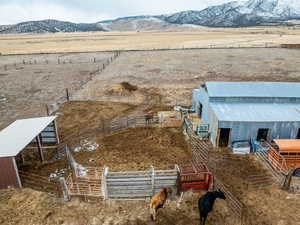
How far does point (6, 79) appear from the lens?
123ft

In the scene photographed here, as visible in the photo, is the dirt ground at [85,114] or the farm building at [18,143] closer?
the farm building at [18,143]

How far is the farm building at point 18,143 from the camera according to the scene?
35.3ft

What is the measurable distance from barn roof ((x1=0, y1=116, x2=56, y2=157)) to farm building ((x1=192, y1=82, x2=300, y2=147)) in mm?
11312

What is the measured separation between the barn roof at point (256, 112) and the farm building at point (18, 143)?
11378 millimetres

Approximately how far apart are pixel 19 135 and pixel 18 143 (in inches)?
46.1

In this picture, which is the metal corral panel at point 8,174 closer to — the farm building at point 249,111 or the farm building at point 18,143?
the farm building at point 18,143

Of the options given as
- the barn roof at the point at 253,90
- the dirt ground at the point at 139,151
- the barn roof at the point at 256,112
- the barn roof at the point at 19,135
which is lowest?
the dirt ground at the point at 139,151

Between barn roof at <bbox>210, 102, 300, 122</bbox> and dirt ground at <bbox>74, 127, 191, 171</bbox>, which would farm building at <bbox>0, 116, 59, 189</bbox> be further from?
barn roof at <bbox>210, 102, 300, 122</bbox>

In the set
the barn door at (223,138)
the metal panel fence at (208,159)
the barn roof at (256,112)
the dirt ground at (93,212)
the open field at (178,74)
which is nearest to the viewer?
the dirt ground at (93,212)

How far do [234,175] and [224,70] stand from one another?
30.9m

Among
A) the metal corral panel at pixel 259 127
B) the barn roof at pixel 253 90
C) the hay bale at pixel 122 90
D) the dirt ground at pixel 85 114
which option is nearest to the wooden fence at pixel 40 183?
the dirt ground at pixel 85 114

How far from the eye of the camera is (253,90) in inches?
709

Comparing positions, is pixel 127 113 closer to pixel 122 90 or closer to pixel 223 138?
pixel 122 90

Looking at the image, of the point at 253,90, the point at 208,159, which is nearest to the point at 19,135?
the point at 208,159
